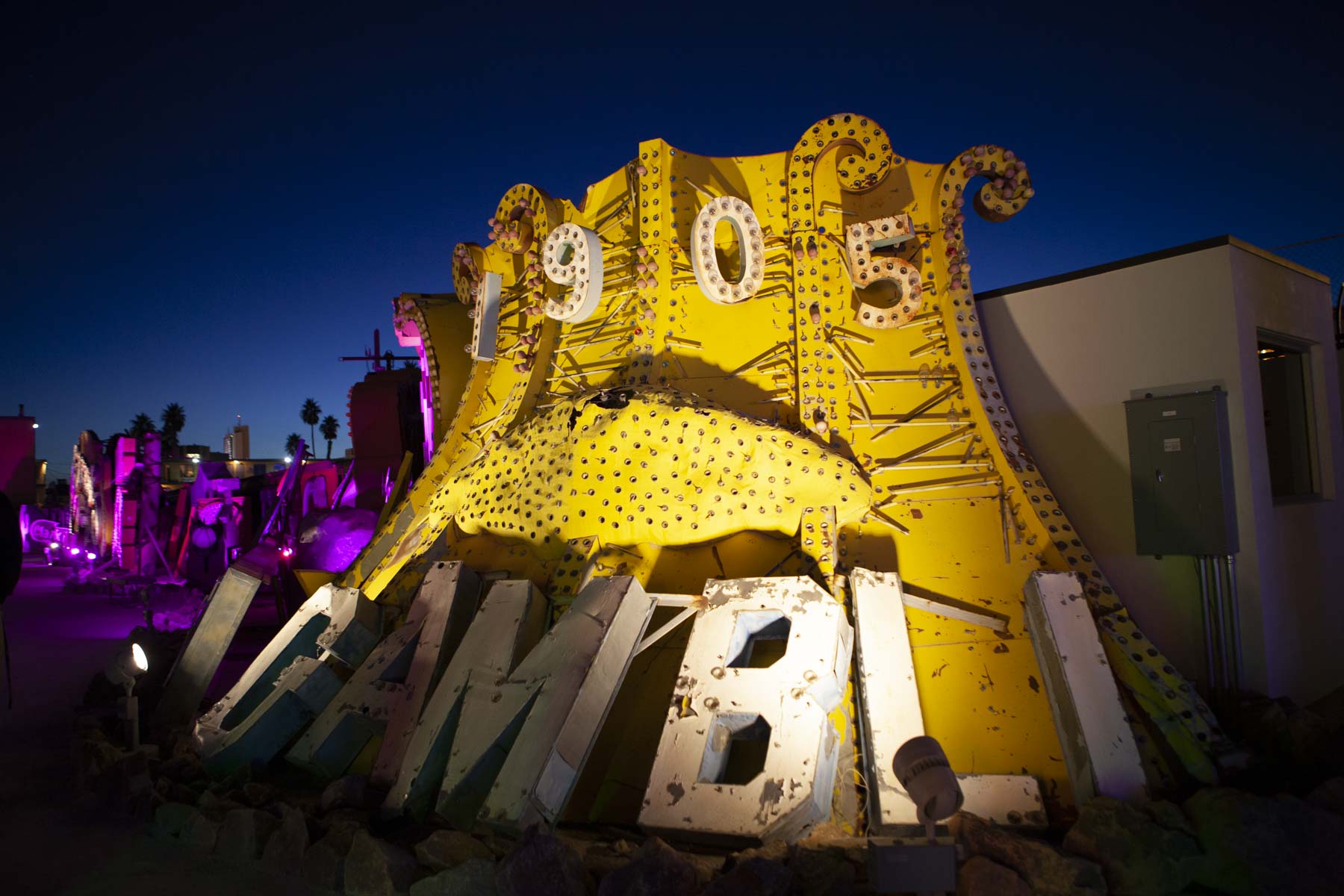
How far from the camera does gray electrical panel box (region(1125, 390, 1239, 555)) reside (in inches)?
197

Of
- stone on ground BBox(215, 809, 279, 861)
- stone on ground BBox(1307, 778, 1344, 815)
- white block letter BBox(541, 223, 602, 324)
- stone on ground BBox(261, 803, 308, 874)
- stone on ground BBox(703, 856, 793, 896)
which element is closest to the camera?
stone on ground BBox(703, 856, 793, 896)

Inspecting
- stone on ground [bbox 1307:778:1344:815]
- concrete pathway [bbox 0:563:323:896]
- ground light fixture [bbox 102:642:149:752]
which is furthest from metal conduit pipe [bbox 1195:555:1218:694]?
ground light fixture [bbox 102:642:149:752]

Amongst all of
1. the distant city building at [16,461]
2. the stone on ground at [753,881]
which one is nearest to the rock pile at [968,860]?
the stone on ground at [753,881]

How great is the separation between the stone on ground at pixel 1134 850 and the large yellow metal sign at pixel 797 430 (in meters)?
0.76

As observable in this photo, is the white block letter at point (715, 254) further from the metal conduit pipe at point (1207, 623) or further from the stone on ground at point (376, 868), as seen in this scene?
the stone on ground at point (376, 868)

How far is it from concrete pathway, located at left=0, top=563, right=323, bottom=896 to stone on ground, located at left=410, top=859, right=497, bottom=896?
810mm

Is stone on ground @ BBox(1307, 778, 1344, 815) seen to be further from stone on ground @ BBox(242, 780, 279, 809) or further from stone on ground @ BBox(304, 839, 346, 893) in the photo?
stone on ground @ BBox(242, 780, 279, 809)

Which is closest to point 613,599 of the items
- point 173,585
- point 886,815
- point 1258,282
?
point 886,815

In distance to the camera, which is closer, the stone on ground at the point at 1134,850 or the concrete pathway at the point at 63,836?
the stone on ground at the point at 1134,850

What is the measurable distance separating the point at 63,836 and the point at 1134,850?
585 cm

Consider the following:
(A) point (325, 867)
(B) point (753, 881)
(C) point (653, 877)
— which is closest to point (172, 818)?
(A) point (325, 867)

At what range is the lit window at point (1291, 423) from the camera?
21.3 ft

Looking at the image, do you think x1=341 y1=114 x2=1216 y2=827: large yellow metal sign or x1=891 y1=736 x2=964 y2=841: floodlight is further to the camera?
x1=341 y1=114 x2=1216 y2=827: large yellow metal sign

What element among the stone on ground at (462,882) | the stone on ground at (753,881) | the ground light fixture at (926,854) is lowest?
the stone on ground at (462,882)
